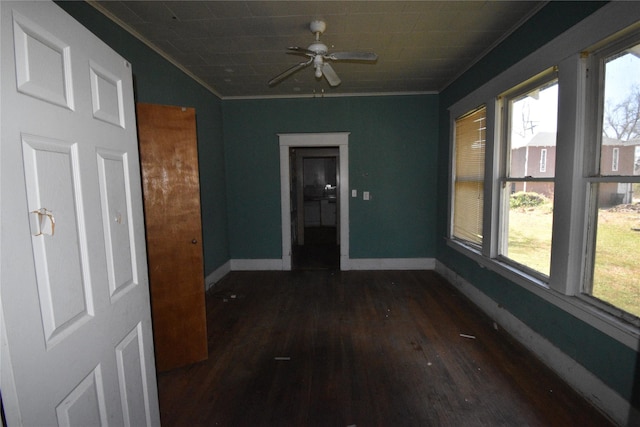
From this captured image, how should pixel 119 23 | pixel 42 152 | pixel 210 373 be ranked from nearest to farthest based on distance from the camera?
pixel 42 152 → pixel 210 373 → pixel 119 23

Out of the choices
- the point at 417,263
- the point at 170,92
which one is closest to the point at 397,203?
the point at 417,263

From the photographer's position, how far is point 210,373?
2.22m

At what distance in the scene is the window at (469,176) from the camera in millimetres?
3271

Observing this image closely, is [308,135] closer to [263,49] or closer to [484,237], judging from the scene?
[263,49]

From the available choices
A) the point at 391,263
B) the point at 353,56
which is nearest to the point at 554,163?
the point at 353,56

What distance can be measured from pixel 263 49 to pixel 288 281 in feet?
9.59

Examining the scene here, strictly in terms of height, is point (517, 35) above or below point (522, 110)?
above

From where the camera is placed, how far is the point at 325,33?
266 centimetres

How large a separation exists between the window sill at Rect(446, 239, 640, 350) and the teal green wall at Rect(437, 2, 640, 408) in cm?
5

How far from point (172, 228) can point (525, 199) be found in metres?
2.94

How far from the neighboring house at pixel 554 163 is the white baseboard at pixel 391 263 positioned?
214 centimetres

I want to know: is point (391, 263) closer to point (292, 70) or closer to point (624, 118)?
point (292, 70)

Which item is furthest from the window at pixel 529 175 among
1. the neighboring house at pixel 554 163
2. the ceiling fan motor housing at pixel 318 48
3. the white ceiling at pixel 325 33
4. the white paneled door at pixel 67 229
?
the white paneled door at pixel 67 229

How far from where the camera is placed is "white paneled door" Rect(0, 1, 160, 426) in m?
0.74
